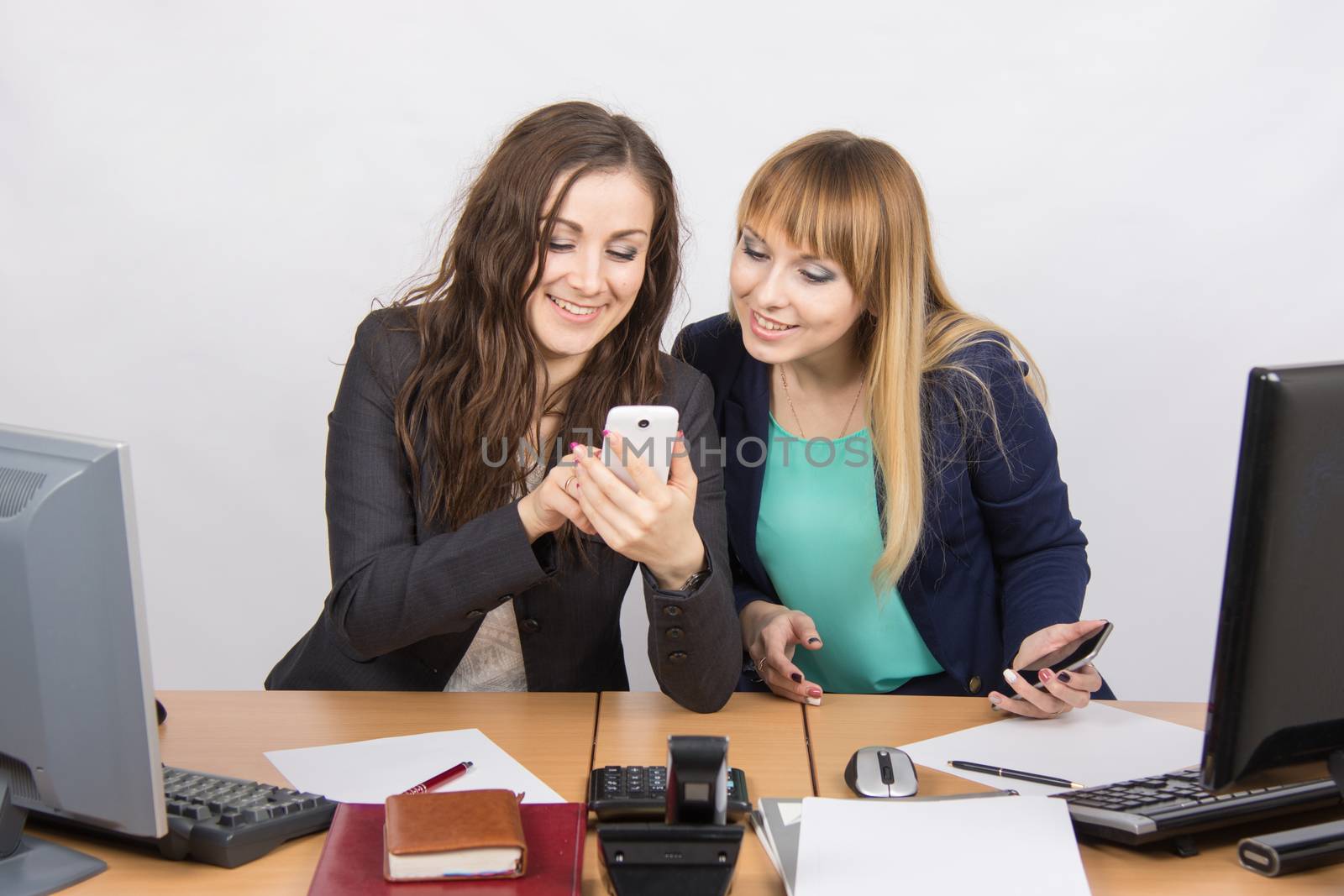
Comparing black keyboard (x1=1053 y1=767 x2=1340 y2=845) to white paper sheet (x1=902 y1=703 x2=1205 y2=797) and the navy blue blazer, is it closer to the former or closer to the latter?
white paper sheet (x1=902 y1=703 x2=1205 y2=797)

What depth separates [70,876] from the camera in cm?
126

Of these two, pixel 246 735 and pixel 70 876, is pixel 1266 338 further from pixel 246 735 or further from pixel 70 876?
pixel 70 876

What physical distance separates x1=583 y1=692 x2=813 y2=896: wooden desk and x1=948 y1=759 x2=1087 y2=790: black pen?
8.3 inches

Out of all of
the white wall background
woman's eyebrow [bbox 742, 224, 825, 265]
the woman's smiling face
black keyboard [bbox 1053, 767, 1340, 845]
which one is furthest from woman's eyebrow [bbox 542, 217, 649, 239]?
the white wall background

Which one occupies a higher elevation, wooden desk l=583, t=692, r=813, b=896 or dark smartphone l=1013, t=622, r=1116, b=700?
dark smartphone l=1013, t=622, r=1116, b=700

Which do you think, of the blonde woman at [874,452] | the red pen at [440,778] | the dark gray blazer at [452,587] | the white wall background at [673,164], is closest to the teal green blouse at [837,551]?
the blonde woman at [874,452]

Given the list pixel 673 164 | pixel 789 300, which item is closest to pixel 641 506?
pixel 789 300

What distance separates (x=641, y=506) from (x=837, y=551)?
2.59ft

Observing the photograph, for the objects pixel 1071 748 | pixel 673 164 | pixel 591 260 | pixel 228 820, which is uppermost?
pixel 673 164

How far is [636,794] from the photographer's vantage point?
1.43 m

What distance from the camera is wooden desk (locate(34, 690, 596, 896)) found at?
1.32 metres

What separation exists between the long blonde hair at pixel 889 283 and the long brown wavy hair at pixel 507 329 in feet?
0.76

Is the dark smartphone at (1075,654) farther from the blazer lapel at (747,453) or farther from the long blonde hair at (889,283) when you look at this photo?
the blazer lapel at (747,453)

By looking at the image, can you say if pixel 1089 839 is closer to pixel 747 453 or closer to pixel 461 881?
pixel 461 881
